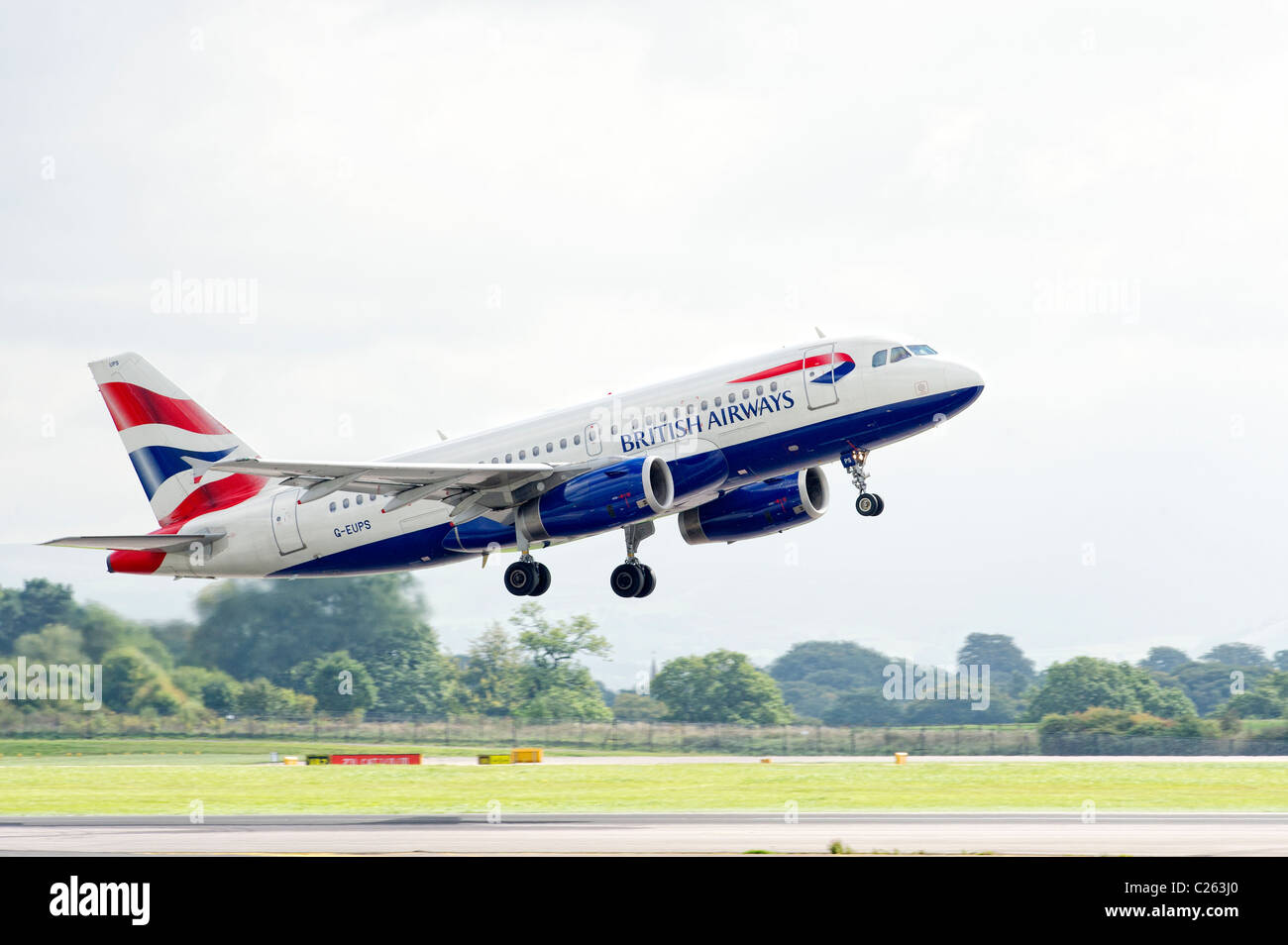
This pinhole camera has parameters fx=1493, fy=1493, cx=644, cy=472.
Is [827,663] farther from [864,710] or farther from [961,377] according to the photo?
[961,377]

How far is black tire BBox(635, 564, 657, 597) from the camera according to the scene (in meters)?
42.9

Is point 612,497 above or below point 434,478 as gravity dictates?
below

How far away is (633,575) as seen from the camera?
43156mm

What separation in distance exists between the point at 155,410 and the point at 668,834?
25272 mm

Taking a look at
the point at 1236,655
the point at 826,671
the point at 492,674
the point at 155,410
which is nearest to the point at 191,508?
the point at 155,410

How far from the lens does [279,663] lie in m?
71.3

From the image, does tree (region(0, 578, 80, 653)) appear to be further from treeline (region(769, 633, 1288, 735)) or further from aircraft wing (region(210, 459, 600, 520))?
treeline (region(769, 633, 1288, 735))

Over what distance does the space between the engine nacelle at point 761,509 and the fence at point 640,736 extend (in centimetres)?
3395

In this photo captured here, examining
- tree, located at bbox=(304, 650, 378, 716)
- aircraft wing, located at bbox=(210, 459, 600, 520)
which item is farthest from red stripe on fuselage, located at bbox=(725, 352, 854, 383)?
tree, located at bbox=(304, 650, 378, 716)

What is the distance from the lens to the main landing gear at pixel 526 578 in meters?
42.6

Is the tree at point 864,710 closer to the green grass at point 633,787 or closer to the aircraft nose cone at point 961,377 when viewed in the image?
the green grass at point 633,787
